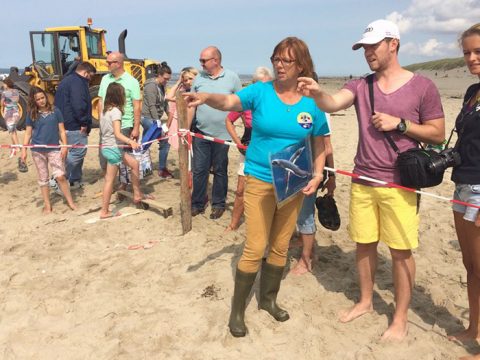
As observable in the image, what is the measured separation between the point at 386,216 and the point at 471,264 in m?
0.63

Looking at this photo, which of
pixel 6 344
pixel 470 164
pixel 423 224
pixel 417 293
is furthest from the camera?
pixel 423 224

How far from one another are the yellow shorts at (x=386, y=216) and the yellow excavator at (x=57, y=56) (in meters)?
9.48

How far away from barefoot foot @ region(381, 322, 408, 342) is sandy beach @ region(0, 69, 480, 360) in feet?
0.18

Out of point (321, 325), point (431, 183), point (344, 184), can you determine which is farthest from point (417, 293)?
point (344, 184)

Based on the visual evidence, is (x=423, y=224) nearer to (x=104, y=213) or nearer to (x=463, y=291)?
(x=463, y=291)

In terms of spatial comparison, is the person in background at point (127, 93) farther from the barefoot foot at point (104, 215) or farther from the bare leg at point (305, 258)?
the bare leg at point (305, 258)

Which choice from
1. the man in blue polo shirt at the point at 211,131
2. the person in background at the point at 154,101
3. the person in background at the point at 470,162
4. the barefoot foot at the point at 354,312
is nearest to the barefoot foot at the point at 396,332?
the barefoot foot at the point at 354,312

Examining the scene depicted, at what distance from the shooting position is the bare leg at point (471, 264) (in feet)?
8.01

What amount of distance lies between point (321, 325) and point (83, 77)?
5078 millimetres

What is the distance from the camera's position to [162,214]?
205 inches

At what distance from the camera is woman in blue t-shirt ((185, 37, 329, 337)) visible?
2.55 meters

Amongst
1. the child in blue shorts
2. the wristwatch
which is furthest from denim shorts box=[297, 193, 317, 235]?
the child in blue shorts

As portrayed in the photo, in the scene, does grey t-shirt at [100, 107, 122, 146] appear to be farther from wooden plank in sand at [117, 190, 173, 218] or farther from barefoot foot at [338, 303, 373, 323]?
barefoot foot at [338, 303, 373, 323]

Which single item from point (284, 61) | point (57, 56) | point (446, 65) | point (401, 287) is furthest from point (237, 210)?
point (446, 65)
